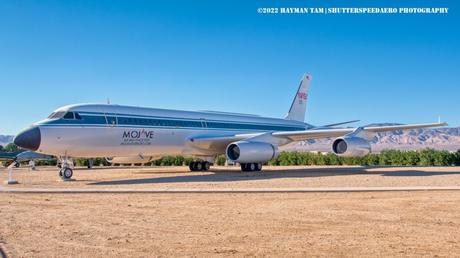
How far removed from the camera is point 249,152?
23.2 metres

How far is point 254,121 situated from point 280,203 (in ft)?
60.0

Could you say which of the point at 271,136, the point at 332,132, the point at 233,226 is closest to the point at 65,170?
the point at 271,136

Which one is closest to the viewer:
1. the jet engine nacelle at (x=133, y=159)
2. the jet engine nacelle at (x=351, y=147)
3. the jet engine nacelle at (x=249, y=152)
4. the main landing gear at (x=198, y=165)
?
the jet engine nacelle at (x=351, y=147)

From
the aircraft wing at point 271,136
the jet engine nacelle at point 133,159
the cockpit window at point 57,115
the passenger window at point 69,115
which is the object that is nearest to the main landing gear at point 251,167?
the aircraft wing at point 271,136

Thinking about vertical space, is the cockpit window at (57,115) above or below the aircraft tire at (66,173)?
above

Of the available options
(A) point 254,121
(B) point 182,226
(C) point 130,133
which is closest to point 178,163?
(A) point 254,121

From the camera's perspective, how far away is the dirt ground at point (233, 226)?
21.5 ft

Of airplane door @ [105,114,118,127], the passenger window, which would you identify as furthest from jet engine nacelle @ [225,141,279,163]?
the passenger window

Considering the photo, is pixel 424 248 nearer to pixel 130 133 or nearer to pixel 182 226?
pixel 182 226

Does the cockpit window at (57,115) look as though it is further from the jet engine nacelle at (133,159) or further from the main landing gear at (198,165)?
the main landing gear at (198,165)

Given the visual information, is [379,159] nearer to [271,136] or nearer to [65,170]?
[271,136]

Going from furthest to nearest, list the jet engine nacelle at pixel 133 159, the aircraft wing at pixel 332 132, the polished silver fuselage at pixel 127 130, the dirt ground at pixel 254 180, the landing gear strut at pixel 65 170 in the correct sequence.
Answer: the jet engine nacelle at pixel 133 159, the aircraft wing at pixel 332 132, the landing gear strut at pixel 65 170, the polished silver fuselage at pixel 127 130, the dirt ground at pixel 254 180

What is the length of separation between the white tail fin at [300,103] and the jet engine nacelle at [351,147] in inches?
450

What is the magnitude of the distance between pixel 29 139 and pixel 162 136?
6.79 metres
